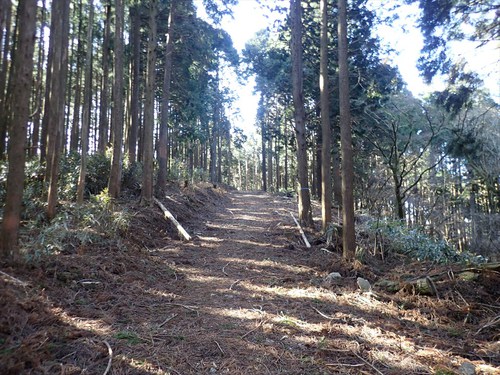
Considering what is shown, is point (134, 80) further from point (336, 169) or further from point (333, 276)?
point (333, 276)

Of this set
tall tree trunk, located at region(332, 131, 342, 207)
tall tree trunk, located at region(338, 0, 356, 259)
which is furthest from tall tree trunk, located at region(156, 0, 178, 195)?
tall tree trunk, located at region(332, 131, 342, 207)

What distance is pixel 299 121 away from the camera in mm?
11273

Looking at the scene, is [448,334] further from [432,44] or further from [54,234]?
[432,44]

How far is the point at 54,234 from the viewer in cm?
639

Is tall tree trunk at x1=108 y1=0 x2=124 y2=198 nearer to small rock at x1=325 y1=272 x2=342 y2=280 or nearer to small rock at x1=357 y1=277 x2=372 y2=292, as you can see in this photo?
small rock at x1=325 y1=272 x2=342 y2=280

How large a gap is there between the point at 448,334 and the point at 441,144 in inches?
673

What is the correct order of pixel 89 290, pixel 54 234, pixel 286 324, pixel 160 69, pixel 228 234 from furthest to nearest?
1. pixel 160 69
2. pixel 228 234
3. pixel 54 234
4. pixel 89 290
5. pixel 286 324

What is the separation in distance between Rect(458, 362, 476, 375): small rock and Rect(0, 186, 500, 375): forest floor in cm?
3

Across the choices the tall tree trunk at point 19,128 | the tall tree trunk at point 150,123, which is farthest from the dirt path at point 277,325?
the tall tree trunk at point 150,123

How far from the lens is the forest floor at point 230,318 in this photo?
3264mm

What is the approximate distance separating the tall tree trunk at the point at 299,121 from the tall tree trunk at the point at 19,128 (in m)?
8.09

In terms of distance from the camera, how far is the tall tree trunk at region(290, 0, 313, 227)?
36.8 ft

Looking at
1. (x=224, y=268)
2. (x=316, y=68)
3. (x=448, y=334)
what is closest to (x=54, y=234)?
(x=224, y=268)

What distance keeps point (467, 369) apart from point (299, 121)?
8971mm
